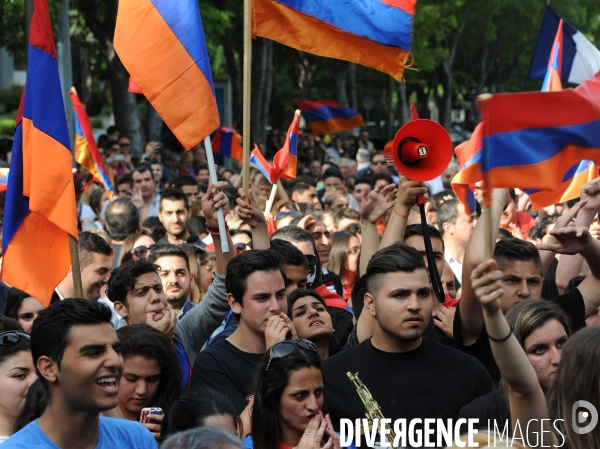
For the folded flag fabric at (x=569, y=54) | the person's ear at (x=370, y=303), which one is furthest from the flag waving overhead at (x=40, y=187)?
the folded flag fabric at (x=569, y=54)

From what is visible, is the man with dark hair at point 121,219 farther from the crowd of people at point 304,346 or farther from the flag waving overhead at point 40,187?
the flag waving overhead at point 40,187

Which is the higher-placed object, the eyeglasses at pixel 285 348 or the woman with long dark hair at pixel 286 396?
the eyeglasses at pixel 285 348

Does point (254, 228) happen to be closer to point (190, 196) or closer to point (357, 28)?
point (357, 28)

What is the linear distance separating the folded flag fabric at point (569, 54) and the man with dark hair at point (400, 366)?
5628mm

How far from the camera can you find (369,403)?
4.68 meters

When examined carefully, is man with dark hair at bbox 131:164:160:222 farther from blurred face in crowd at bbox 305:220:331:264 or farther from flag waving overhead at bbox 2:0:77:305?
flag waving overhead at bbox 2:0:77:305

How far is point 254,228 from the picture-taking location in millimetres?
6355

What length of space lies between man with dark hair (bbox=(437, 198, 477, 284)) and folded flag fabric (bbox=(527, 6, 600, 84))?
2501mm

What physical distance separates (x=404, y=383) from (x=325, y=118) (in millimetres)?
17011

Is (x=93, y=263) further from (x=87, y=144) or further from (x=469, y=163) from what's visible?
(x=87, y=144)

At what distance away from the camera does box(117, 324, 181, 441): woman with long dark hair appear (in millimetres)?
4980

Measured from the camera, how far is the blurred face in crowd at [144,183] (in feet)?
38.8

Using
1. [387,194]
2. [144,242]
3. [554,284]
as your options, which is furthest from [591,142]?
[144,242]

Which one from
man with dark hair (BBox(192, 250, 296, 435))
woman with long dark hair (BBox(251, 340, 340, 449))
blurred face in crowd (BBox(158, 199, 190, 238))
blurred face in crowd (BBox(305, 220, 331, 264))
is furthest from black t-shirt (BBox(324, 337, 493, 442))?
blurred face in crowd (BBox(158, 199, 190, 238))
